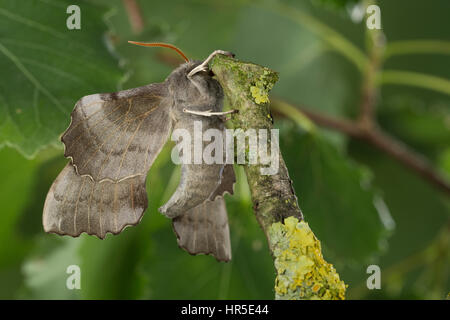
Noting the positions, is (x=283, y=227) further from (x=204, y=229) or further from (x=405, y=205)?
(x=405, y=205)

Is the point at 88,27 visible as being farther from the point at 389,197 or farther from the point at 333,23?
the point at 389,197

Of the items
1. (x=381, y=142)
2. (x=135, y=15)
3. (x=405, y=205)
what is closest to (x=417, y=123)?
(x=405, y=205)

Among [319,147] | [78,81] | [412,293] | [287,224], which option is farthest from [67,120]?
[412,293]

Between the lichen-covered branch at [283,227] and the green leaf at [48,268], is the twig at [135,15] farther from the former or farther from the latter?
the lichen-covered branch at [283,227]

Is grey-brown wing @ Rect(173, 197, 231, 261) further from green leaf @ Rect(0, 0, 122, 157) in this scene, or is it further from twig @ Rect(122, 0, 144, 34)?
twig @ Rect(122, 0, 144, 34)

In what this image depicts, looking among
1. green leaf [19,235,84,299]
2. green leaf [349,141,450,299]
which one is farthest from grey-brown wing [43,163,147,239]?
→ green leaf [349,141,450,299]

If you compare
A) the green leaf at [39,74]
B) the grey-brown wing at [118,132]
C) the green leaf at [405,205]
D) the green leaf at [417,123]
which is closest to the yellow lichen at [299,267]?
the grey-brown wing at [118,132]
